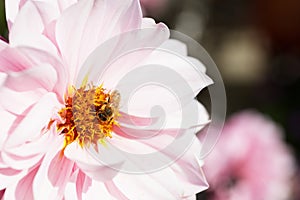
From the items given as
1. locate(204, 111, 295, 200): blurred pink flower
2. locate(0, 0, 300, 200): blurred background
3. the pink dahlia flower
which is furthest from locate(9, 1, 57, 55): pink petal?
locate(0, 0, 300, 200): blurred background

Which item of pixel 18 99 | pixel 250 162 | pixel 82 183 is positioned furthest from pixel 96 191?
pixel 250 162

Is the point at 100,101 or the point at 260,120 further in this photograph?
the point at 260,120

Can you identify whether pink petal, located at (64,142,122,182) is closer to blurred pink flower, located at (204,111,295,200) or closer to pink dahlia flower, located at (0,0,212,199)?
pink dahlia flower, located at (0,0,212,199)

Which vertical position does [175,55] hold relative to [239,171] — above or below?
above

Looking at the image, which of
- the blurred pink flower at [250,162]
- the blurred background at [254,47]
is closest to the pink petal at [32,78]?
the blurred pink flower at [250,162]

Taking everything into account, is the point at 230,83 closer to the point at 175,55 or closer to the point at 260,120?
the point at 260,120

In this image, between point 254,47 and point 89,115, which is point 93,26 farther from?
point 254,47

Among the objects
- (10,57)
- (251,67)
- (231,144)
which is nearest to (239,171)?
(231,144)
